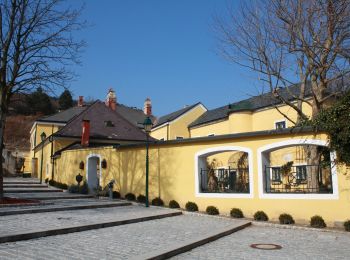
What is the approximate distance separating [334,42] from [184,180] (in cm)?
809

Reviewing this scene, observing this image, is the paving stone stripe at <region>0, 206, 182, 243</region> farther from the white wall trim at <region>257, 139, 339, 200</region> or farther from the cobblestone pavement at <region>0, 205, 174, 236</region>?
the white wall trim at <region>257, 139, 339, 200</region>

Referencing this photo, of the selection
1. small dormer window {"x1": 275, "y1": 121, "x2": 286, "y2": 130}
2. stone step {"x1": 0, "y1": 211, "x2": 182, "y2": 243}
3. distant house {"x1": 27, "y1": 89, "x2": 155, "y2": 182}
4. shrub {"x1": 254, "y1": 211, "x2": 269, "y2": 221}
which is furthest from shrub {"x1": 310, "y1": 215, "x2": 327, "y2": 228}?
distant house {"x1": 27, "y1": 89, "x2": 155, "y2": 182}

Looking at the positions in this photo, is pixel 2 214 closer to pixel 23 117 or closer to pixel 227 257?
pixel 227 257

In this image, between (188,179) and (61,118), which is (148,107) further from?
(188,179)

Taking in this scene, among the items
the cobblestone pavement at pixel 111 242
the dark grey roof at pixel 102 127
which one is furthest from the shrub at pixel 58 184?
the cobblestone pavement at pixel 111 242

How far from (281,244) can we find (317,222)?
10.3 ft

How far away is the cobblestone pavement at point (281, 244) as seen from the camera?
8109 millimetres

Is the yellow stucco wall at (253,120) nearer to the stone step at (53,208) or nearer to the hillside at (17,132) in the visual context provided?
the stone step at (53,208)

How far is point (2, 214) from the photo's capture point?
494 inches

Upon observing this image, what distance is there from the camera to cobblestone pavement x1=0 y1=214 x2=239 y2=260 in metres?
7.53

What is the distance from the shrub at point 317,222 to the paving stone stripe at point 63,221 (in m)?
5.14

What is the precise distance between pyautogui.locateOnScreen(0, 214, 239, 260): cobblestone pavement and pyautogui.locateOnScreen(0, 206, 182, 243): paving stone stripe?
27 cm

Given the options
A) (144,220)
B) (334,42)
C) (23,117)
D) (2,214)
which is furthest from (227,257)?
(23,117)

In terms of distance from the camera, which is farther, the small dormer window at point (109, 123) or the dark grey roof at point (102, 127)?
the small dormer window at point (109, 123)
